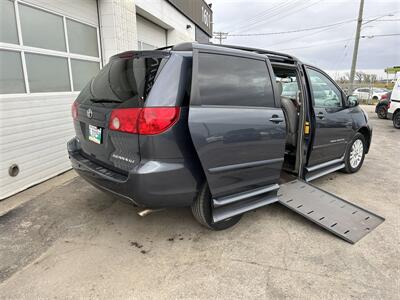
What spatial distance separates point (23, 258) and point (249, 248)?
82.2 inches

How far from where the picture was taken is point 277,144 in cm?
290

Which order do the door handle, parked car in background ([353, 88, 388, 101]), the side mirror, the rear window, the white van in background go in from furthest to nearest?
parked car in background ([353, 88, 388, 101]) → the white van in background → the side mirror → the door handle → the rear window

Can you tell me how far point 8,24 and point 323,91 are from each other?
453 cm

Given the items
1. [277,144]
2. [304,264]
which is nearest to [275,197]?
[277,144]

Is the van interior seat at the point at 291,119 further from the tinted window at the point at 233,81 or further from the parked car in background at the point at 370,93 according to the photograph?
the parked car in background at the point at 370,93

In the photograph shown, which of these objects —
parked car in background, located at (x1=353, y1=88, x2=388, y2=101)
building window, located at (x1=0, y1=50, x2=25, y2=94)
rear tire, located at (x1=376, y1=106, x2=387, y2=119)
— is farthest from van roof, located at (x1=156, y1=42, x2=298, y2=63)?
parked car in background, located at (x1=353, y1=88, x2=388, y2=101)

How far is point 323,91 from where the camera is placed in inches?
157

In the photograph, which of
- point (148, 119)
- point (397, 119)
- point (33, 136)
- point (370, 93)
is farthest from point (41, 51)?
point (370, 93)

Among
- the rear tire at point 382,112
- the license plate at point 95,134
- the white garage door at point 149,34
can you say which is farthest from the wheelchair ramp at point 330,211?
the rear tire at point 382,112

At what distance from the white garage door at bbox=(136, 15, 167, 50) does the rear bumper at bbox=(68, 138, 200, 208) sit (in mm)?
6146

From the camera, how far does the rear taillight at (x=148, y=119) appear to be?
6.95 ft

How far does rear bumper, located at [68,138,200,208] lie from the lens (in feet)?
7.08

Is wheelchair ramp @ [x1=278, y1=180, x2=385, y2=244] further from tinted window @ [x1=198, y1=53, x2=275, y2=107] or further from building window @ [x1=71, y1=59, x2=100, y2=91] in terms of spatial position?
building window @ [x1=71, y1=59, x2=100, y2=91]

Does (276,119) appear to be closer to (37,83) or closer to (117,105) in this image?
(117,105)
